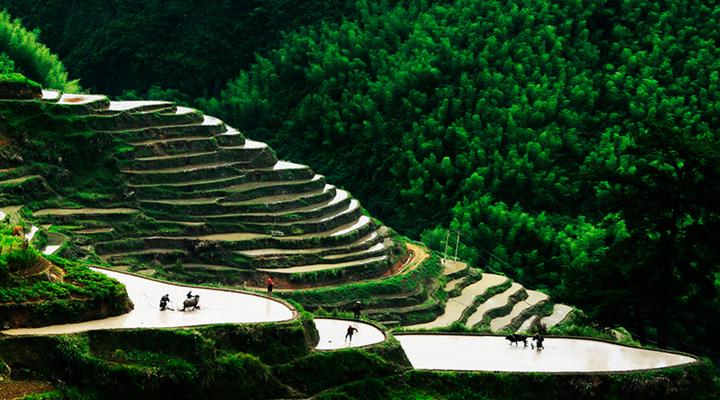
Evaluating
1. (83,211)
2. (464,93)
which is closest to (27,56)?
(83,211)

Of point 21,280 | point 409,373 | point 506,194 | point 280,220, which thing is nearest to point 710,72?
point 506,194

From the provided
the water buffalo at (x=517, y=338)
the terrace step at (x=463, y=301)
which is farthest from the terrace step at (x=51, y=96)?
the water buffalo at (x=517, y=338)

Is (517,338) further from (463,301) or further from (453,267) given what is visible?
(453,267)

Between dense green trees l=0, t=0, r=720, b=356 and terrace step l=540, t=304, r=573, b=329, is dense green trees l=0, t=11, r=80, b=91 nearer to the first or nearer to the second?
dense green trees l=0, t=0, r=720, b=356

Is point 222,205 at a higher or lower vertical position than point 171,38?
lower

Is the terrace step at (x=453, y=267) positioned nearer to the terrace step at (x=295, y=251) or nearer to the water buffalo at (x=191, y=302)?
the terrace step at (x=295, y=251)

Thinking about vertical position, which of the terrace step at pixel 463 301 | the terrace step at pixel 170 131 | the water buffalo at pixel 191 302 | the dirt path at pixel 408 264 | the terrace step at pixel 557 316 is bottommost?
the terrace step at pixel 557 316

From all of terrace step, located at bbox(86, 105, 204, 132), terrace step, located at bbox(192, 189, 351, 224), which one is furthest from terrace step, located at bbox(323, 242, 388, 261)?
terrace step, located at bbox(86, 105, 204, 132)

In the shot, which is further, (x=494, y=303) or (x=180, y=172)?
(x=494, y=303)

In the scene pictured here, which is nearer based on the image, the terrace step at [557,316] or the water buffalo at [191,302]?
the water buffalo at [191,302]
